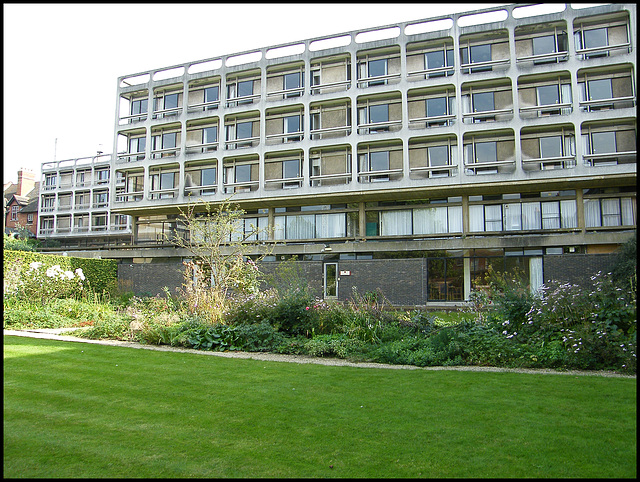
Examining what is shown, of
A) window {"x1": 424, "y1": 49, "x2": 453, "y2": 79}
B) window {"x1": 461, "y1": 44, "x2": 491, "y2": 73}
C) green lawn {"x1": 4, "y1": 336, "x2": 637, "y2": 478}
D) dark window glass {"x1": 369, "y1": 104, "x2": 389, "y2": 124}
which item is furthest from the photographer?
dark window glass {"x1": 369, "y1": 104, "x2": 389, "y2": 124}

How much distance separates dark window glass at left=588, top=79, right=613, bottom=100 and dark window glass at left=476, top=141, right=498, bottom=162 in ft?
20.6

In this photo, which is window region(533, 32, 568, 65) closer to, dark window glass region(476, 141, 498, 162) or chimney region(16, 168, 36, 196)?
dark window glass region(476, 141, 498, 162)

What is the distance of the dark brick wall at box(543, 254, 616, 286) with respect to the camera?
25.3 metres

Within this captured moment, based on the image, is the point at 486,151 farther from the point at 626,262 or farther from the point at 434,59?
the point at 626,262

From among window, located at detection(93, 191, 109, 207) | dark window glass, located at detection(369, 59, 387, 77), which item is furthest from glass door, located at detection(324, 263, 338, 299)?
window, located at detection(93, 191, 109, 207)

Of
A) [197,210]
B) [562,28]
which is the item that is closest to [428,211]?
[562,28]

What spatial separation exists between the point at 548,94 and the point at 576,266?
11.3 meters

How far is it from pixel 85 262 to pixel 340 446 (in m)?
28.5

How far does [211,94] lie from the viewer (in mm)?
37281

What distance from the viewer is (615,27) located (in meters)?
28.9

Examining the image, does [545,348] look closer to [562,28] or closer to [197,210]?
[562,28]

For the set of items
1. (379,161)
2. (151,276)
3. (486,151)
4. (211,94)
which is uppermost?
(211,94)

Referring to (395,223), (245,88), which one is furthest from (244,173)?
(395,223)

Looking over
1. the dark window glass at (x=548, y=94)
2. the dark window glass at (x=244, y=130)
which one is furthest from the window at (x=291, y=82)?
the dark window glass at (x=548, y=94)
